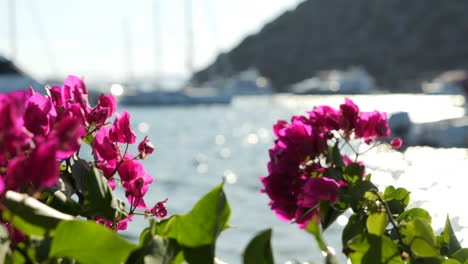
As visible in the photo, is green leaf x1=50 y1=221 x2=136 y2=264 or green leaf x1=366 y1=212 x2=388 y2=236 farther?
green leaf x1=366 y1=212 x2=388 y2=236

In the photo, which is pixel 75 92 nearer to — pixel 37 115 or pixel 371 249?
pixel 37 115

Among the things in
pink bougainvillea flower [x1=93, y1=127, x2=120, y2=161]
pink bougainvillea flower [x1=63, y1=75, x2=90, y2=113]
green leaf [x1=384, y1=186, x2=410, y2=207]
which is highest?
pink bougainvillea flower [x1=63, y1=75, x2=90, y2=113]

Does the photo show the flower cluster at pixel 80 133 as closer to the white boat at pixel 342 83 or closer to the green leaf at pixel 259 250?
the green leaf at pixel 259 250

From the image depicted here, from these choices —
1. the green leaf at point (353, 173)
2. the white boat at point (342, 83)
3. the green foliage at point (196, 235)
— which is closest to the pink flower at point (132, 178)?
the green foliage at point (196, 235)

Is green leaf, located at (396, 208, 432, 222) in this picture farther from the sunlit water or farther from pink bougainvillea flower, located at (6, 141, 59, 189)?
pink bougainvillea flower, located at (6, 141, 59, 189)

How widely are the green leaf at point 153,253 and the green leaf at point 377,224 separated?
24 cm

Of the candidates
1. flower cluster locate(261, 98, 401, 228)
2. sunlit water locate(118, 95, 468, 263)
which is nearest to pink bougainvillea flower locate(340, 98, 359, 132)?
flower cluster locate(261, 98, 401, 228)

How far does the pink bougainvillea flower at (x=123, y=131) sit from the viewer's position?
0.82m

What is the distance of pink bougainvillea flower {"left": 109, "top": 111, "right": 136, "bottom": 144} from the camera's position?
821 mm

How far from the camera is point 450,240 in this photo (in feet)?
2.79

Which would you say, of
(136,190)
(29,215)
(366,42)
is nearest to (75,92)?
(136,190)

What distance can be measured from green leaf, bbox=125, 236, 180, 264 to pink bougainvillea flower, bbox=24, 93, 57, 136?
0.22 m

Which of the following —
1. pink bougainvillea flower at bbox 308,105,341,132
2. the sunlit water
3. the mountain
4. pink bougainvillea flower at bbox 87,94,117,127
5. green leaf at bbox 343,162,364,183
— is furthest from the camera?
the mountain

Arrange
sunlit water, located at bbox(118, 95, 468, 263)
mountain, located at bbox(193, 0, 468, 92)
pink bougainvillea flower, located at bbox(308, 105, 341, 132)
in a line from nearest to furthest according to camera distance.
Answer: pink bougainvillea flower, located at bbox(308, 105, 341, 132) < sunlit water, located at bbox(118, 95, 468, 263) < mountain, located at bbox(193, 0, 468, 92)
